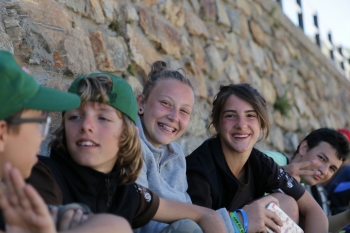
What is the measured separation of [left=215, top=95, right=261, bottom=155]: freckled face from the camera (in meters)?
2.79

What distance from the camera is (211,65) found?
4.40m

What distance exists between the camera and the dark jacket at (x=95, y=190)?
1746mm

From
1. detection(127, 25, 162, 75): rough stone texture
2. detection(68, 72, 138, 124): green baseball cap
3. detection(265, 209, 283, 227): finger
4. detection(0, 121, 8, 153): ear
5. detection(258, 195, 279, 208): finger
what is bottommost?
detection(265, 209, 283, 227): finger

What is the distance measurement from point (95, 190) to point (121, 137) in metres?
0.19

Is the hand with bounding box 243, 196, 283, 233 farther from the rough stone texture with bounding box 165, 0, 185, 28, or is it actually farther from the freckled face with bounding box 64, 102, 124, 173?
the rough stone texture with bounding box 165, 0, 185, 28

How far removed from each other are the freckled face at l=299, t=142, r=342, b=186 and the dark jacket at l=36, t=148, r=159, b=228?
1.90 meters

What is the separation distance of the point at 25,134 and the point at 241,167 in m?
1.71

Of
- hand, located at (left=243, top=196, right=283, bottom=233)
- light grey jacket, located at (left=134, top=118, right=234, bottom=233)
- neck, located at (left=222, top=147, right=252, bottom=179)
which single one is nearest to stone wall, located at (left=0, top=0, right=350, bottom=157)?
light grey jacket, located at (left=134, top=118, right=234, bottom=233)

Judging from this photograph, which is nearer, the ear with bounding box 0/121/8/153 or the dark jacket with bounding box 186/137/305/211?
the ear with bounding box 0/121/8/153

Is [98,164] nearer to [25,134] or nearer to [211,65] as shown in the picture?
[25,134]

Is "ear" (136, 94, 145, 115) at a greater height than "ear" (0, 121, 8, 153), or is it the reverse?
"ear" (136, 94, 145, 115)

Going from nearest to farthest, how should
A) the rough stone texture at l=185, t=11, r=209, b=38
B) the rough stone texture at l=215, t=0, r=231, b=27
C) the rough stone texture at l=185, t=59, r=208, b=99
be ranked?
the rough stone texture at l=185, t=59, r=208, b=99 → the rough stone texture at l=185, t=11, r=209, b=38 → the rough stone texture at l=215, t=0, r=231, b=27

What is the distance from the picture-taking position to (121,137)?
1833mm

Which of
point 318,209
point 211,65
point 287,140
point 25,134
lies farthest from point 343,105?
point 25,134
